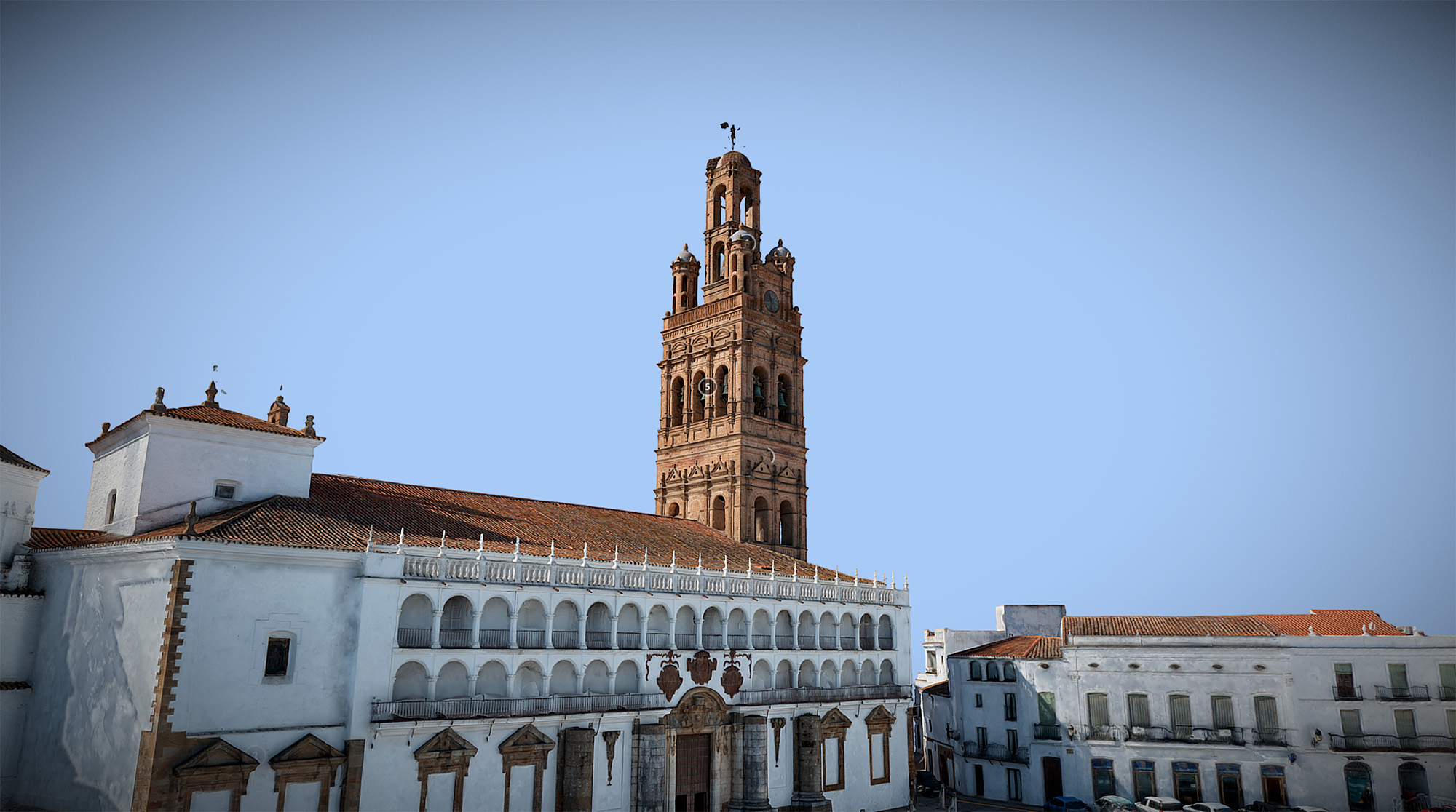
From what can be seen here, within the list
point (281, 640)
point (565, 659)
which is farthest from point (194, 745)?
point (565, 659)

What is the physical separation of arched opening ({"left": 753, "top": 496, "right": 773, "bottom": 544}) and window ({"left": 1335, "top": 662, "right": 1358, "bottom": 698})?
30.9m

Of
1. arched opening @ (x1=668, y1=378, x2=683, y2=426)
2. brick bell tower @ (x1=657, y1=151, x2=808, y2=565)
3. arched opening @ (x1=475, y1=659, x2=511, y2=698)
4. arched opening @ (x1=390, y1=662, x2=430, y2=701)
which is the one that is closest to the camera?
arched opening @ (x1=390, y1=662, x2=430, y2=701)

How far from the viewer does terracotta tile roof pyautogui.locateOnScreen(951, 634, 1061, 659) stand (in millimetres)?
54281

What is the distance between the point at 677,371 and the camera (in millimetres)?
61750

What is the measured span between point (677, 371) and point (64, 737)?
126 feet

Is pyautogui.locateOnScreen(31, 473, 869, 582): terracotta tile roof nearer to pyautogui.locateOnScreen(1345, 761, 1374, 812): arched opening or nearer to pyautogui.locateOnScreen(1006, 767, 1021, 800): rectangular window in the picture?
pyautogui.locateOnScreen(1006, 767, 1021, 800): rectangular window

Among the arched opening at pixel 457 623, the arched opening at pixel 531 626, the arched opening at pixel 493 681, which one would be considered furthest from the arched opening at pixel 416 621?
the arched opening at pixel 531 626

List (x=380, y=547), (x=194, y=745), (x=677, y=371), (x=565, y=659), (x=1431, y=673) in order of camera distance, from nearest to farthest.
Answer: (x=194, y=745) → (x=380, y=547) → (x=565, y=659) → (x=1431, y=673) → (x=677, y=371)

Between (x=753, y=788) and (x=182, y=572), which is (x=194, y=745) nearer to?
(x=182, y=572)

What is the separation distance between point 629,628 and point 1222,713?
32398 mm

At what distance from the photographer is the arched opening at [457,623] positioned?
3538 centimetres

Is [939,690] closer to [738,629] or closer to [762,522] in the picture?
[762,522]

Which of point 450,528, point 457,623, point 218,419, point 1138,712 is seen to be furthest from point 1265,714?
point 218,419

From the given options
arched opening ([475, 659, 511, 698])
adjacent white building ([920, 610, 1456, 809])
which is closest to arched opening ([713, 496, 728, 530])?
adjacent white building ([920, 610, 1456, 809])
